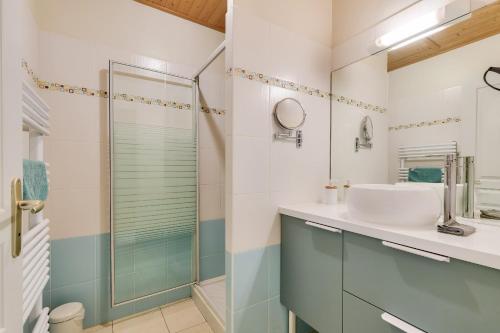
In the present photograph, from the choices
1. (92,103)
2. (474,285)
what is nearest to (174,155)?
(92,103)

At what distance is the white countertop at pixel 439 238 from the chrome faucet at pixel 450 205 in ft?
0.09

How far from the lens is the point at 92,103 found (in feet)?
5.15

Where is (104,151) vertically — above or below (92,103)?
below

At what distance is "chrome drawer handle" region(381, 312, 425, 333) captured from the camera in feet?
2.51

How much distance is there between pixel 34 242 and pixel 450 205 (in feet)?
5.52

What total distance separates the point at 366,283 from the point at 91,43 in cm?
215

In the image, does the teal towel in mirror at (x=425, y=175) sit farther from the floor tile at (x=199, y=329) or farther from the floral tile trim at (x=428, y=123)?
the floor tile at (x=199, y=329)

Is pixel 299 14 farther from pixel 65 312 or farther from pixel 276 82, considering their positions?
pixel 65 312

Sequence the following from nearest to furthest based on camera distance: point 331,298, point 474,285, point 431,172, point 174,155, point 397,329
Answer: point 474,285 → point 397,329 → point 331,298 → point 431,172 → point 174,155

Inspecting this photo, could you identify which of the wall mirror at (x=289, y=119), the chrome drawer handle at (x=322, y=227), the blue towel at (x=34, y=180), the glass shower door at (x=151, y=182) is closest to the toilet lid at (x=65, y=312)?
the glass shower door at (x=151, y=182)

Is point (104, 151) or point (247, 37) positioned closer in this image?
point (247, 37)

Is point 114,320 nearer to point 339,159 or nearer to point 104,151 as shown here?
point 104,151

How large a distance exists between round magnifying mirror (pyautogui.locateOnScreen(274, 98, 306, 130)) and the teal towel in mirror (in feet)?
2.22

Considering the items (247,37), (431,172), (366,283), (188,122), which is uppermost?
(247,37)
